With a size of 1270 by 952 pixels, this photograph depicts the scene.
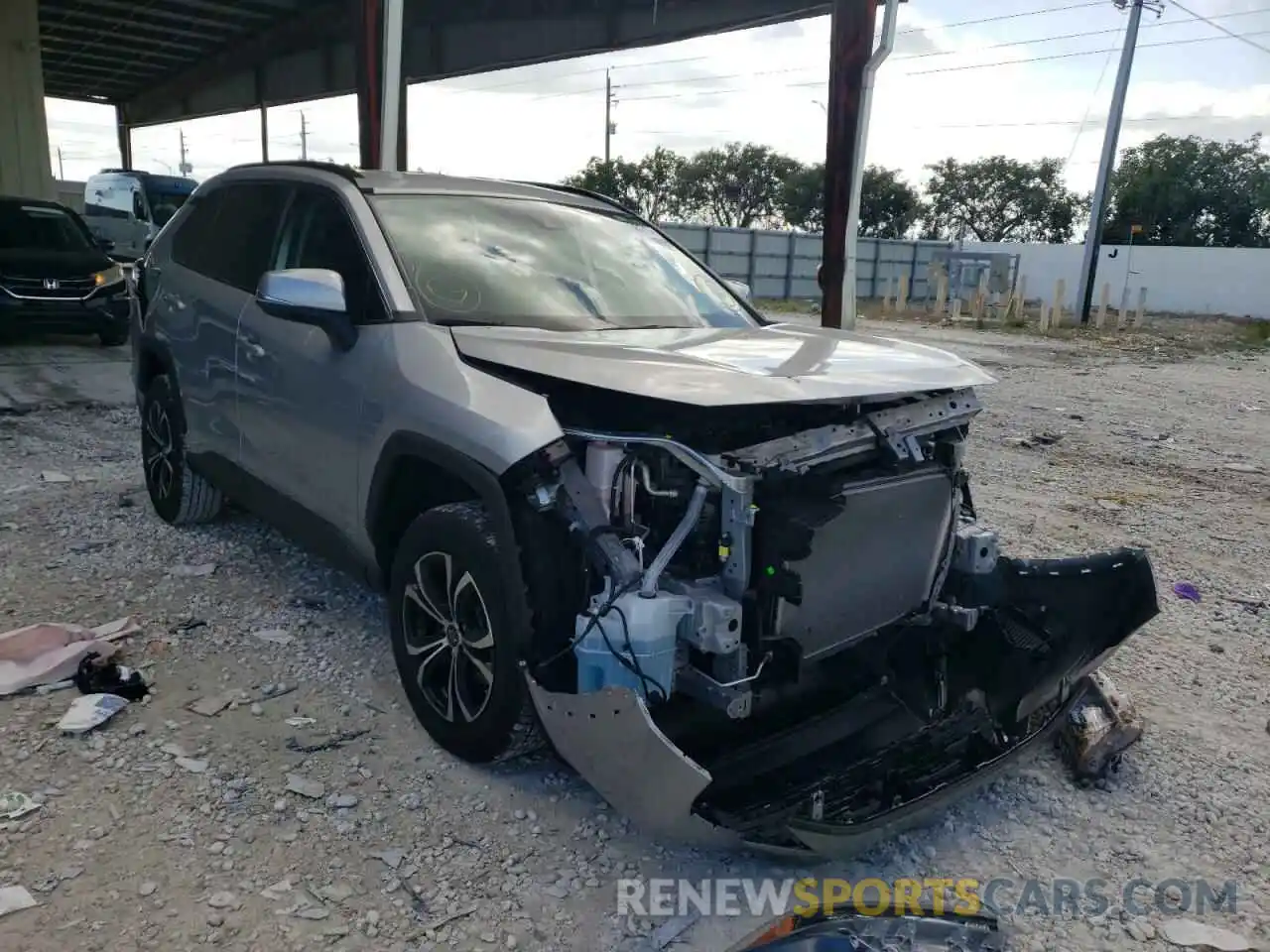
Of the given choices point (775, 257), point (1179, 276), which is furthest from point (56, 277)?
point (1179, 276)

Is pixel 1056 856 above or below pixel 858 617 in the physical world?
below

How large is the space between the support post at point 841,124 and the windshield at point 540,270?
4.91 m

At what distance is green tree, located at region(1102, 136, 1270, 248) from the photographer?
47.6 m

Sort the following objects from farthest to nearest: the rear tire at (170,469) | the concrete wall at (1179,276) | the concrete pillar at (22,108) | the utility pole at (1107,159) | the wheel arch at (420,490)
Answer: the concrete wall at (1179,276), the utility pole at (1107,159), the concrete pillar at (22,108), the rear tire at (170,469), the wheel arch at (420,490)

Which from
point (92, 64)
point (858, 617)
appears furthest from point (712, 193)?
point (858, 617)

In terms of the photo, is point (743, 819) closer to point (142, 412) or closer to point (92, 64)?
point (142, 412)

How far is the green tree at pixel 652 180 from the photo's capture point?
53.2 m

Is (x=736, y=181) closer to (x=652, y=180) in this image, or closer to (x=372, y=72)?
(x=652, y=180)

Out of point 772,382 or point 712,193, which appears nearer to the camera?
point 772,382

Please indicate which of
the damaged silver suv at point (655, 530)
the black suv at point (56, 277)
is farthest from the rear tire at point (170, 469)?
the black suv at point (56, 277)

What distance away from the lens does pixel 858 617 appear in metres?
3.10

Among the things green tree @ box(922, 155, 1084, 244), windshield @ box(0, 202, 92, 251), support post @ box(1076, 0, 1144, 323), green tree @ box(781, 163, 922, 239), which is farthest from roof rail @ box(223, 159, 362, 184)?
green tree @ box(922, 155, 1084, 244)

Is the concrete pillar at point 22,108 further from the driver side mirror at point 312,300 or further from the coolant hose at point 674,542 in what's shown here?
the coolant hose at point 674,542

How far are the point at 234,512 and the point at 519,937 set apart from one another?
12.7ft
